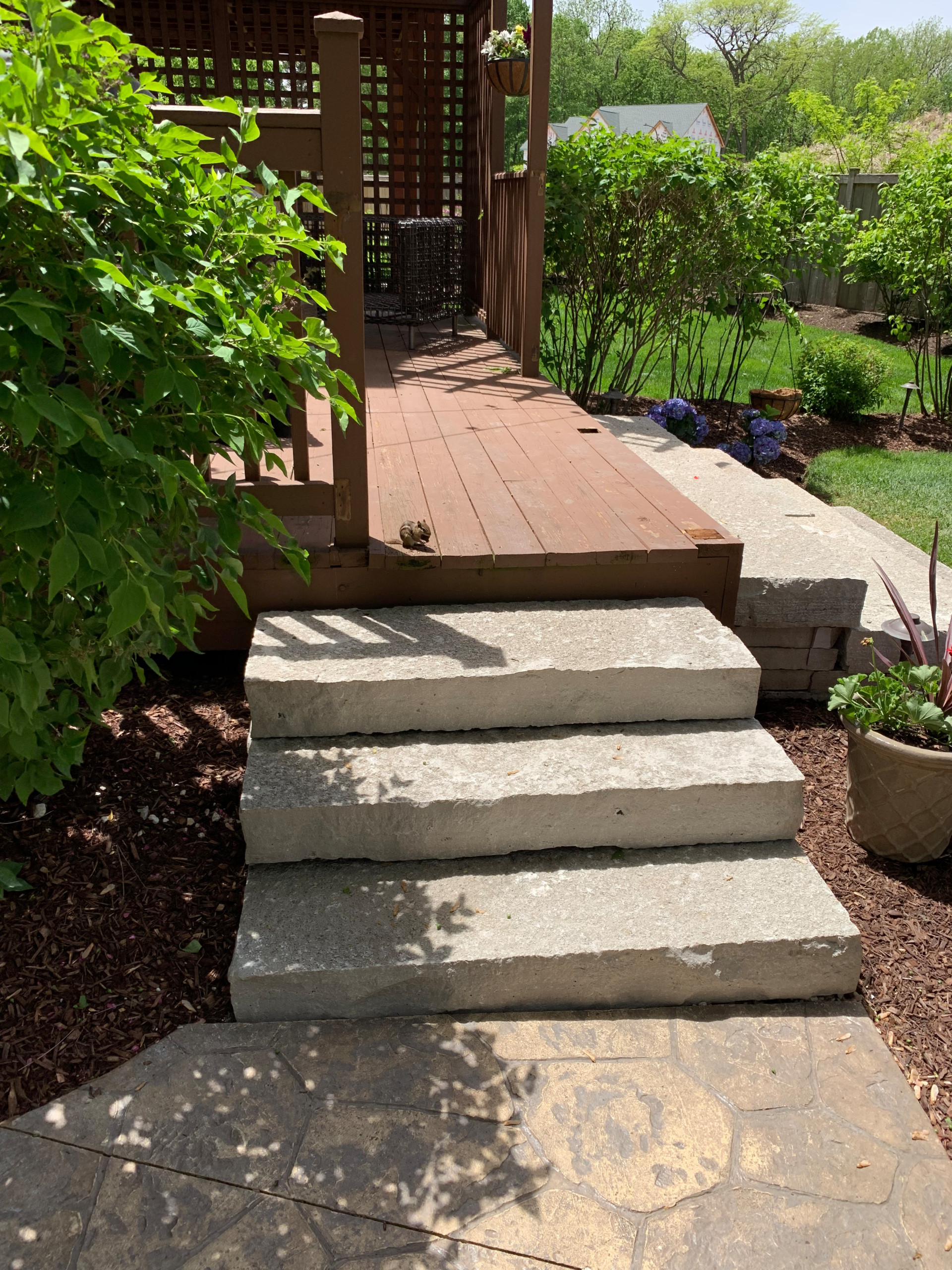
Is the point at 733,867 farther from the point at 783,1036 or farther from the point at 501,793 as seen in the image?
the point at 501,793

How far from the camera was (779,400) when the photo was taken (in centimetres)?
731

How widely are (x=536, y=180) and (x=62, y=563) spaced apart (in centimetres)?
415

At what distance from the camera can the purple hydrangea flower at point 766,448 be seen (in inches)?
250

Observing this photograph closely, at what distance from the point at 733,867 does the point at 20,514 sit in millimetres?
1818

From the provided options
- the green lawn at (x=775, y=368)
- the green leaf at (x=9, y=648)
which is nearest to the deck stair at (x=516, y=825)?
the green leaf at (x=9, y=648)

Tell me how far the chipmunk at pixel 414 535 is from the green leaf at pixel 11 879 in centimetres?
134

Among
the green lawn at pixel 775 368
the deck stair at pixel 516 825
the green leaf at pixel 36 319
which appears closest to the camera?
the green leaf at pixel 36 319

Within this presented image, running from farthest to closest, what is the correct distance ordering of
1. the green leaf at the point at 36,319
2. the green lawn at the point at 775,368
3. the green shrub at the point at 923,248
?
the green lawn at the point at 775,368, the green shrub at the point at 923,248, the green leaf at the point at 36,319

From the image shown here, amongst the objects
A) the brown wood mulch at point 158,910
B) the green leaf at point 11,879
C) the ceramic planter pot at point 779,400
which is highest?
the ceramic planter pot at point 779,400

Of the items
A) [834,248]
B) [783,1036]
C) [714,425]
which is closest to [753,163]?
[834,248]

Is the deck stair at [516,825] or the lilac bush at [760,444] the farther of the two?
the lilac bush at [760,444]

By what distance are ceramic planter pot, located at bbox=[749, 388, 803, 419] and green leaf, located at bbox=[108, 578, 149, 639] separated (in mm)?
6616

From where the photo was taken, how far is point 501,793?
2.33 metres

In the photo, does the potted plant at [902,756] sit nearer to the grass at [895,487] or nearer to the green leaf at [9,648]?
the green leaf at [9,648]
